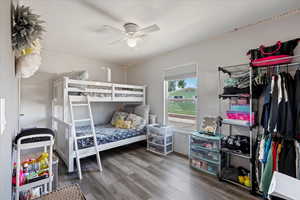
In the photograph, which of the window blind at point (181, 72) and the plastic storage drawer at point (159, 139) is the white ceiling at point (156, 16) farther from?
the plastic storage drawer at point (159, 139)

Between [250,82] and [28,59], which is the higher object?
[28,59]

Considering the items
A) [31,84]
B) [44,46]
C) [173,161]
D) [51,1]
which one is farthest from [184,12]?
[31,84]

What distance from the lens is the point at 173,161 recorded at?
2.87 meters

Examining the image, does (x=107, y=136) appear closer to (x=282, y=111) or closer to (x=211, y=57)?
(x=211, y=57)

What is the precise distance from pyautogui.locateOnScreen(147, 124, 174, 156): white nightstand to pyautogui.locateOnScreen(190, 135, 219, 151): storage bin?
72cm

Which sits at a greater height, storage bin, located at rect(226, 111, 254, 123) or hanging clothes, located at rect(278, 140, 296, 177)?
storage bin, located at rect(226, 111, 254, 123)

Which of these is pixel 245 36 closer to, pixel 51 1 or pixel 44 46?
pixel 51 1

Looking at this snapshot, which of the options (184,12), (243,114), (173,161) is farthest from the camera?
(173,161)

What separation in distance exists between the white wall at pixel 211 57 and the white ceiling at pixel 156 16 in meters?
0.20

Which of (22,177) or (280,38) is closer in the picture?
(22,177)

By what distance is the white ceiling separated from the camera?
169 cm

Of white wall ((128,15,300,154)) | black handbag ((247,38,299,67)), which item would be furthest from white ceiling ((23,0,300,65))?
black handbag ((247,38,299,67))

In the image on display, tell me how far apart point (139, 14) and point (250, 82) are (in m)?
1.84

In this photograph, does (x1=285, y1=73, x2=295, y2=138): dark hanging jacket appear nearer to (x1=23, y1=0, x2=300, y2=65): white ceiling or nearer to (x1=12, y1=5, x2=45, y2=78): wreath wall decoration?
(x1=23, y1=0, x2=300, y2=65): white ceiling
